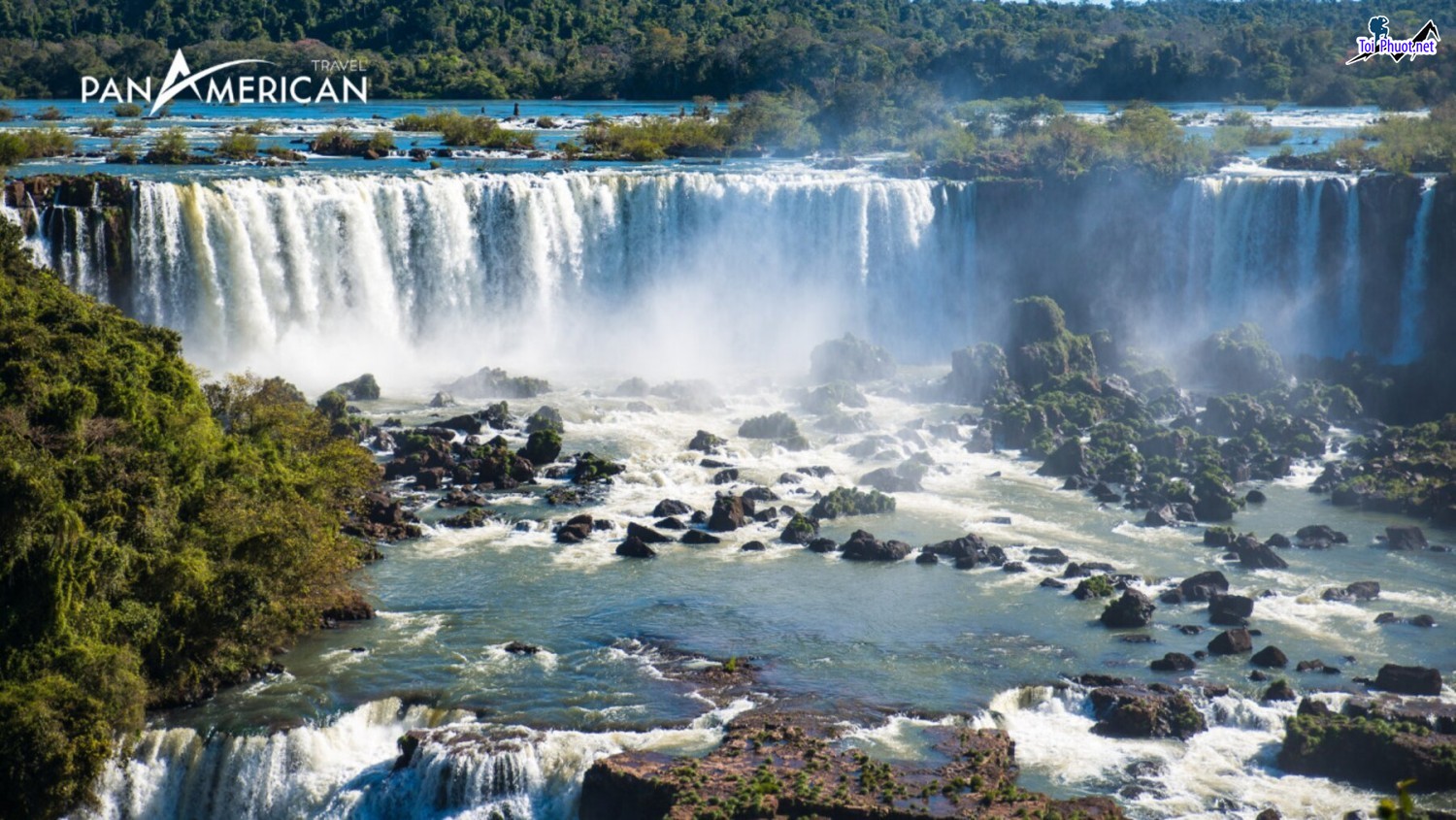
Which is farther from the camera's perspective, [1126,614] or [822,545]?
[822,545]

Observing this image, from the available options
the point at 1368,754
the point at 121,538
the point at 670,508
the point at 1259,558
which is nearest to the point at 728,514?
the point at 670,508

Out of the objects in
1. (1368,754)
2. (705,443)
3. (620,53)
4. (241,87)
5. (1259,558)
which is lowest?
(1368,754)

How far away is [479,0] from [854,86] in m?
49.9

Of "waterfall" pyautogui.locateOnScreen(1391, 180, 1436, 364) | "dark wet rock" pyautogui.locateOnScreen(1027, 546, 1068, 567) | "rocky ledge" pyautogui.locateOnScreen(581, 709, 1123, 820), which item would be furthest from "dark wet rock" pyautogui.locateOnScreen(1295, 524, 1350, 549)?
"waterfall" pyautogui.locateOnScreen(1391, 180, 1436, 364)

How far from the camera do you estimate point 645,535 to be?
36.5 meters

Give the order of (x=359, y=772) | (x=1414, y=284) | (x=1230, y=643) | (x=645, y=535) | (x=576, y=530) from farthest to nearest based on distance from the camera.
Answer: (x=1414, y=284)
(x=576, y=530)
(x=645, y=535)
(x=1230, y=643)
(x=359, y=772)

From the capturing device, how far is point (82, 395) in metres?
26.6

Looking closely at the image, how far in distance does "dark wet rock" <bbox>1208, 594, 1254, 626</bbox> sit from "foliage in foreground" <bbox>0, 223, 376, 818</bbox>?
1734 cm

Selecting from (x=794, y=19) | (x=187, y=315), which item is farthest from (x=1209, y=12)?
(x=187, y=315)

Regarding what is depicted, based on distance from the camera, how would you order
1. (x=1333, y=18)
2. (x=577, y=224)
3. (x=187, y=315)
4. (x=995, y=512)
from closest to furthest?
(x=995, y=512)
(x=187, y=315)
(x=577, y=224)
(x=1333, y=18)

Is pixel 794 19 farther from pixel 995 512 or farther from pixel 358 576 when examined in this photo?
pixel 358 576

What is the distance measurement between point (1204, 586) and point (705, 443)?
15.2 m

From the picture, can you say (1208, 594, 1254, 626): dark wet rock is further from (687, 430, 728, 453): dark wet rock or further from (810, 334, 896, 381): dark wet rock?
(810, 334, 896, 381): dark wet rock

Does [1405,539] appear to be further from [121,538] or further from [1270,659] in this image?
[121,538]
